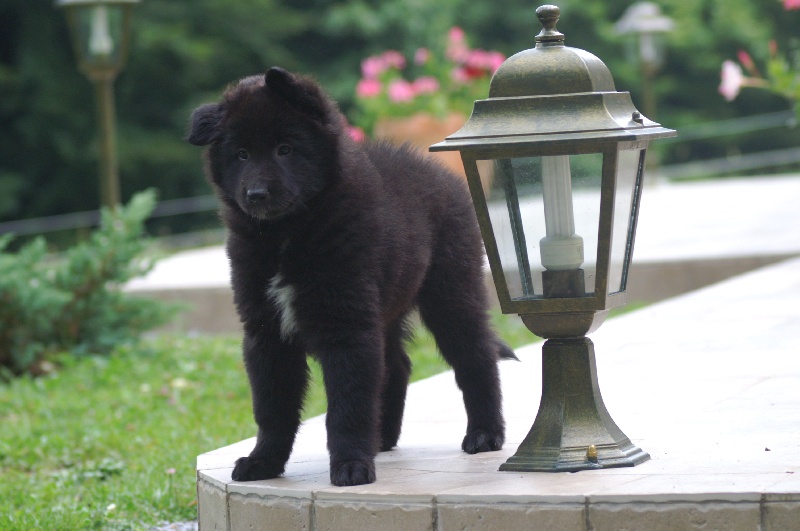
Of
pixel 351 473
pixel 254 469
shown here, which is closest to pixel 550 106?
pixel 351 473

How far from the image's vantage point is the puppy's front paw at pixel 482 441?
4.02 meters

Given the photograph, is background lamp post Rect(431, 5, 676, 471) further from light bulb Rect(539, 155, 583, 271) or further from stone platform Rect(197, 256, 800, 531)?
stone platform Rect(197, 256, 800, 531)

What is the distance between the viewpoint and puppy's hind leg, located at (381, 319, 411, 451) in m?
4.27

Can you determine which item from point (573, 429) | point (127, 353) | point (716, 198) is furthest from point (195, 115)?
point (716, 198)

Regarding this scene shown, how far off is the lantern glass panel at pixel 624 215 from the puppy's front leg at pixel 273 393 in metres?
1.05

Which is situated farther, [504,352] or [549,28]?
[504,352]

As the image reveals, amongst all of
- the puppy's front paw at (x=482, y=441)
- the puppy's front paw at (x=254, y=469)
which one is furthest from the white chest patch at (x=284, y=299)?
the puppy's front paw at (x=482, y=441)

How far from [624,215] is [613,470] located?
0.75m

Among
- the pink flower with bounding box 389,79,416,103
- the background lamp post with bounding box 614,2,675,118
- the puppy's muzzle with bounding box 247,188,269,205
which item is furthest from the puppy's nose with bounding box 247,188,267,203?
the background lamp post with bounding box 614,2,675,118

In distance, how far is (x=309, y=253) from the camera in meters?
3.67

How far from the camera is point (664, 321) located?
22.3ft

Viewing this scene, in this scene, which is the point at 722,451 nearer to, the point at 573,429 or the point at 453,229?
the point at 573,429

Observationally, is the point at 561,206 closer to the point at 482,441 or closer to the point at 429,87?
the point at 482,441

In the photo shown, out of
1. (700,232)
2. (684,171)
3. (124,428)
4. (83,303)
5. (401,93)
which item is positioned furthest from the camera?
(684,171)
